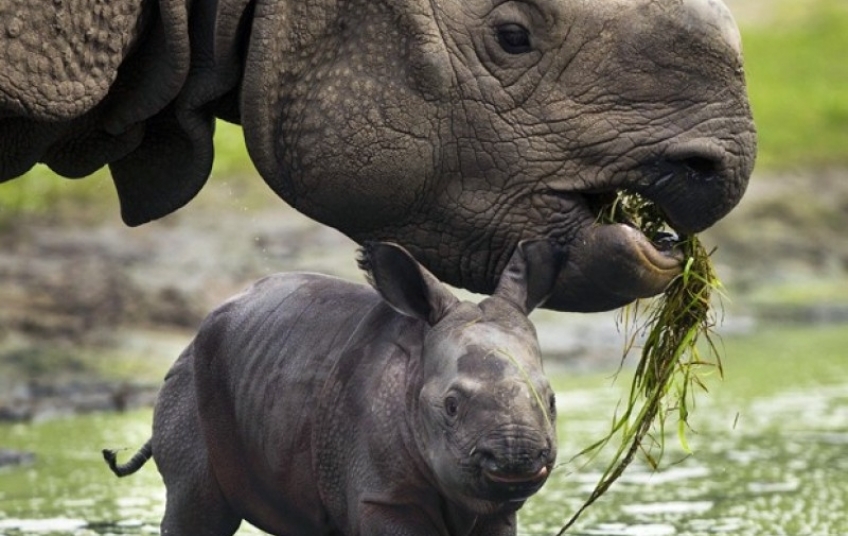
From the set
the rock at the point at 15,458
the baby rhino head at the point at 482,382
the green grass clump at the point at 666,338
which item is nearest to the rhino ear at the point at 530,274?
the baby rhino head at the point at 482,382

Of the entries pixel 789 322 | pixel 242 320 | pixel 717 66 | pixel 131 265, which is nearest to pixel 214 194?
pixel 131 265

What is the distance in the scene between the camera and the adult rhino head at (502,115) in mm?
5621

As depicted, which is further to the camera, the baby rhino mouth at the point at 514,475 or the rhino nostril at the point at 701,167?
the rhino nostril at the point at 701,167

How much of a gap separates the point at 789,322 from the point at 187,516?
9.81 metres

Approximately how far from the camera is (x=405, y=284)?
5727mm

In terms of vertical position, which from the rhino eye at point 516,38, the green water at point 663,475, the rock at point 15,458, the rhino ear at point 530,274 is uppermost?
the rhino eye at point 516,38

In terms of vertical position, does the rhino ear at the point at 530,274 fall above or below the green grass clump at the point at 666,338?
above

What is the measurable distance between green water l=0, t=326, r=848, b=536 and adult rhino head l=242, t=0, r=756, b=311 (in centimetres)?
192

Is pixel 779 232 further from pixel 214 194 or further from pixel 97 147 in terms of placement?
pixel 97 147

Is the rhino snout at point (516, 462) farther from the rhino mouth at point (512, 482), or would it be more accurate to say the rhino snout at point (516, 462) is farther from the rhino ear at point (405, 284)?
the rhino ear at point (405, 284)

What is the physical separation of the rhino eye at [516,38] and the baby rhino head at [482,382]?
52 centimetres

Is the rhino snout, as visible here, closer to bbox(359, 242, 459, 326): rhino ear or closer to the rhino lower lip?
the rhino lower lip

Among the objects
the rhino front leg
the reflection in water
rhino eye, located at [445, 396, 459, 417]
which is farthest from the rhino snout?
the reflection in water

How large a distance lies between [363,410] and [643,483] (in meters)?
3.14
